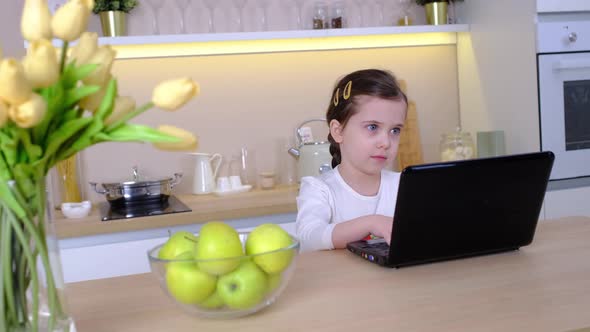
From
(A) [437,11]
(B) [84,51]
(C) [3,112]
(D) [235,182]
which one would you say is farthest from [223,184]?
(C) [3,112]

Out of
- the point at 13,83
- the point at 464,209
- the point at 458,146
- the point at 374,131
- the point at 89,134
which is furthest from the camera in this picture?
the point at 458,146

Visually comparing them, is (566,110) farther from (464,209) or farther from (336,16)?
(464,209)

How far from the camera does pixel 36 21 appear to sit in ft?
2.59

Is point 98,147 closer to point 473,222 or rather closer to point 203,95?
point 203,95

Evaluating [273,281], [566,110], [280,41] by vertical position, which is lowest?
[273,281]

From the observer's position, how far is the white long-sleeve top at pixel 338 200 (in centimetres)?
183

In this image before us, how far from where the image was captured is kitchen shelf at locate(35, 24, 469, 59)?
104 inches

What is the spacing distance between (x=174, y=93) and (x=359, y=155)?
1.11 m

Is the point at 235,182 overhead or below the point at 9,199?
below

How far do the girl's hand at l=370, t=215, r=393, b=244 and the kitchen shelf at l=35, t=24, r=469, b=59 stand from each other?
4.65 ft

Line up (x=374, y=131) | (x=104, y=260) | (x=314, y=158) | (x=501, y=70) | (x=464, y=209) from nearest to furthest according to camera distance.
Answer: (x=464, y=209)
(x=374, y=131)
(x=104, y=260)
(x=314, y=158)
(x=501, y=70)

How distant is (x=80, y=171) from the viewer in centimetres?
279

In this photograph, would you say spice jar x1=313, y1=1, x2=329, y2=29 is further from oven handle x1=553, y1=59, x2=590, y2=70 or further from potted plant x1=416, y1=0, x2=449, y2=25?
oven handle x1=553, y1=59, x2=590, y2=70

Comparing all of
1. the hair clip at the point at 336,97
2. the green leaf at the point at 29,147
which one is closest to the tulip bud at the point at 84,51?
the green leaf at the point at 29,147
